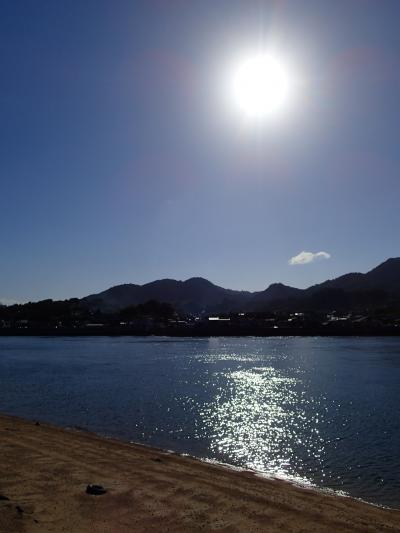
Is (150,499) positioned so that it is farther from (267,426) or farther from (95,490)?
(267,426)

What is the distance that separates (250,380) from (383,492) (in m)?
30.3

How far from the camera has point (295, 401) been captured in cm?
3250

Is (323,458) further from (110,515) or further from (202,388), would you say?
(202,388)

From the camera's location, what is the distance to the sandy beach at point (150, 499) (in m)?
8.80

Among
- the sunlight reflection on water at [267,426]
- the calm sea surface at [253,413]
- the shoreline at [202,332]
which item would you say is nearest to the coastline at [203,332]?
the shoreline at [202,332]

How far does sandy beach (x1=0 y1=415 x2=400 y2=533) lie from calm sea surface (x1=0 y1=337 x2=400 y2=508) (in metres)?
3.08

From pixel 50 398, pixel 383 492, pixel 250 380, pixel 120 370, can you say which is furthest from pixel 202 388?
pixel 383 492

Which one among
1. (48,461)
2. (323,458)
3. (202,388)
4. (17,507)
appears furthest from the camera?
(202,388)

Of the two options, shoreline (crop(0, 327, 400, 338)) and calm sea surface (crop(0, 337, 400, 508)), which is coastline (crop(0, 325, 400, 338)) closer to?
shoreline (crop(0, 327, 400, 338))

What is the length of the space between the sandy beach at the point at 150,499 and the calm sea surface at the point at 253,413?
121 inches

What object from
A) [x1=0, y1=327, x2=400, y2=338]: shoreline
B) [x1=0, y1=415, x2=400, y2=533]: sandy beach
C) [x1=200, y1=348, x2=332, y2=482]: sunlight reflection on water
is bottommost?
[x1=200, y1=348, x2=332, y2=482]: sunlight reflection on water

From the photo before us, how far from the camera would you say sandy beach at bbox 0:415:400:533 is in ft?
28.9

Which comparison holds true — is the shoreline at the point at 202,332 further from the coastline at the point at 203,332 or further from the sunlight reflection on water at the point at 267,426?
the sunlight reflection on water at the point at 267,426

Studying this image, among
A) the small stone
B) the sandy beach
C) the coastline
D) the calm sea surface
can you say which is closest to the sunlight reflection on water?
the calm sea surface
